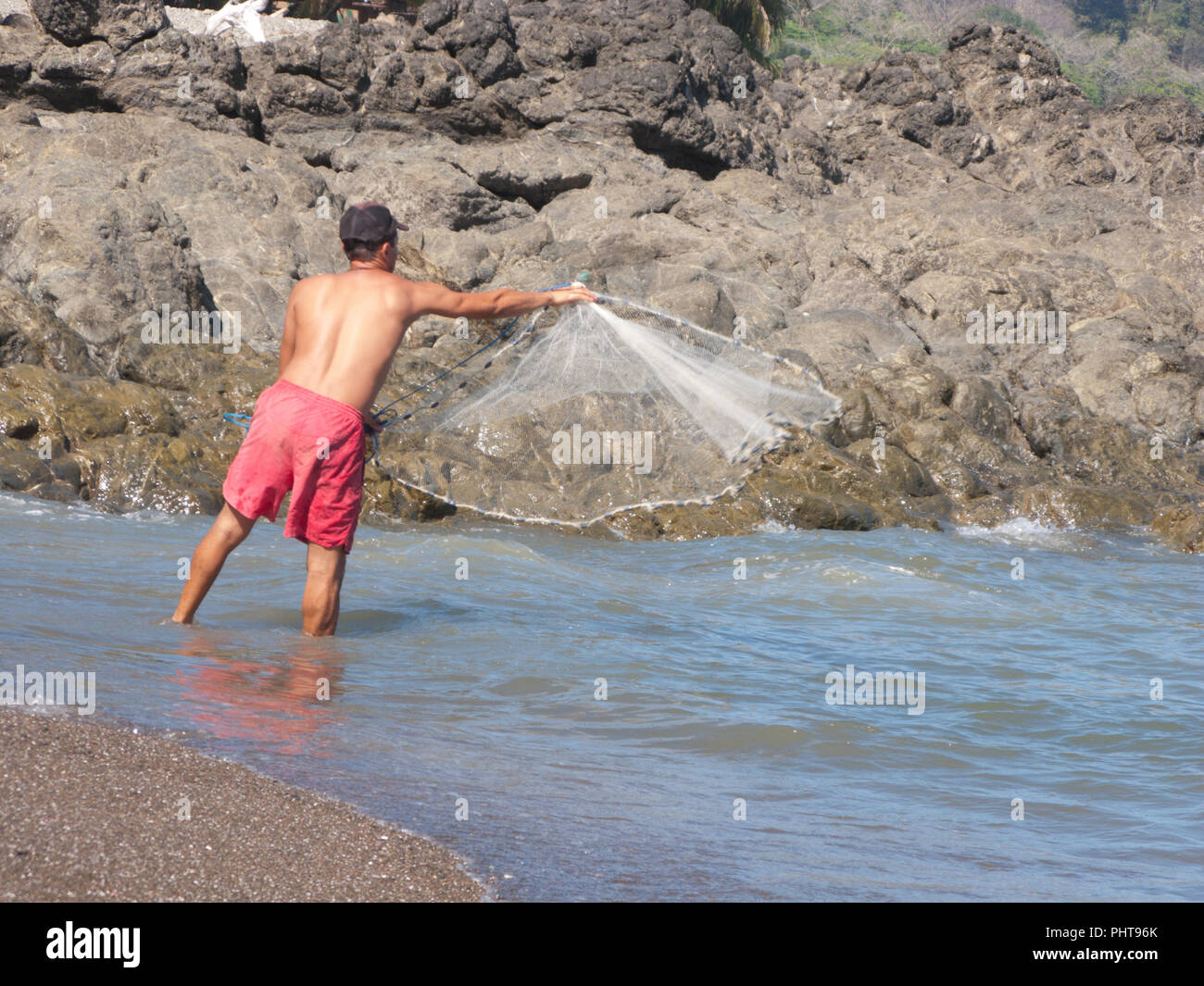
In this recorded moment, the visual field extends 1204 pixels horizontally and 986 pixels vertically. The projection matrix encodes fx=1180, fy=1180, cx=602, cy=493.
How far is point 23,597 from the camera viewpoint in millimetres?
5254

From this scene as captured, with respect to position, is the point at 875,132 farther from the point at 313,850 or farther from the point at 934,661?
the point at 313,850

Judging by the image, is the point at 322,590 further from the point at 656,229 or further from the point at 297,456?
the point at 656,229

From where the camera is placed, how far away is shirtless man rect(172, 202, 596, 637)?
4.36m

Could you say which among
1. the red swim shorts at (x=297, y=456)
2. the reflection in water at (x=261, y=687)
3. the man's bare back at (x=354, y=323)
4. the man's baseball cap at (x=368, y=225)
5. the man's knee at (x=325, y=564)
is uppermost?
the man's baseball cap at (x=368, y=225)

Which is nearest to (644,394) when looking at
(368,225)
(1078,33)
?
(368,225)

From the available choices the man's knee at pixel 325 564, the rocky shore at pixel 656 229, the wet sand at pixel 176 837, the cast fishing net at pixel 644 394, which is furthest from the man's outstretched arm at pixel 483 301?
the rocky shore at pixel 656 229

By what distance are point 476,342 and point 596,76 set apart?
25.0 feet

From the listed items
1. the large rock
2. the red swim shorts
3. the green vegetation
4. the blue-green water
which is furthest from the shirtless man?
the green vegetation

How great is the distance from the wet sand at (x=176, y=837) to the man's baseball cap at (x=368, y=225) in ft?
7.24

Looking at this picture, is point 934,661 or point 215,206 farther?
point 215,206

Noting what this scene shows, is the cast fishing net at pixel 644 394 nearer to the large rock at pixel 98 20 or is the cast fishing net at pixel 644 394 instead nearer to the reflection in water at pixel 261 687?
the reflection in water at pixel 261 687

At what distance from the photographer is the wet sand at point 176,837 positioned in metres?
2.20

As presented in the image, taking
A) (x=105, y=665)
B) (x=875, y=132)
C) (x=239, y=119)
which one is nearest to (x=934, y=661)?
(x=105, y=665)
